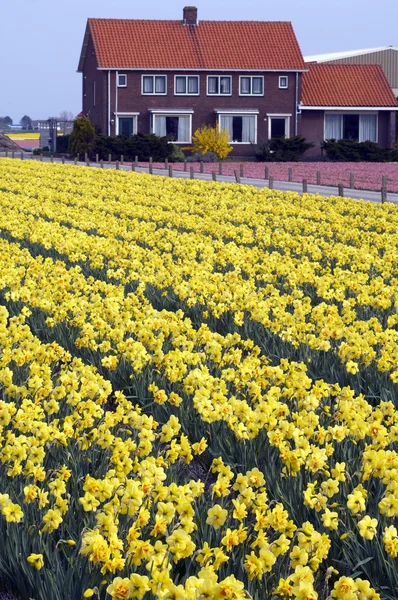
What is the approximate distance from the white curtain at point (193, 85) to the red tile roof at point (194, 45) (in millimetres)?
953

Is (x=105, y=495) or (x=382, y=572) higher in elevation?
(x=105, y=495)

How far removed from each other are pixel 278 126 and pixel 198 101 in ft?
18.8

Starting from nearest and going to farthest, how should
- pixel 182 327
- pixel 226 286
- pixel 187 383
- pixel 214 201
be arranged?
pixel 187 383, pixel 182 327, pixel 226 286, pixel 214 201

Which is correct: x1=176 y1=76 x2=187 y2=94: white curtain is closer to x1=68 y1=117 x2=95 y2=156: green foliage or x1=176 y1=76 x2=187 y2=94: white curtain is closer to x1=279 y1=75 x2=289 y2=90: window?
x1=279 y1=75 x2=289 y2=90: window

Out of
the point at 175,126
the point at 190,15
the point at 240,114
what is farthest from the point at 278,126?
the point at 190,15

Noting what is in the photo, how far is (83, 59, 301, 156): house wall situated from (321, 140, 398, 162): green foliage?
450 centimetres

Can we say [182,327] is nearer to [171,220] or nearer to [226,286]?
[226,286]

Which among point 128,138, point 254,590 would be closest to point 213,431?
point 254,590

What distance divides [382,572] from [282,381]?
8.09ft

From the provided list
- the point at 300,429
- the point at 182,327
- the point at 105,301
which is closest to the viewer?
the point at 300,429

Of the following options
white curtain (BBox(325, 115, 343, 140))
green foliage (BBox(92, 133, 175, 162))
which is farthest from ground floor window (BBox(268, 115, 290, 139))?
green foliage (BBox(92, 133, 175, 162))

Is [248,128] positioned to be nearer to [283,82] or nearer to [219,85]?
[219,85]

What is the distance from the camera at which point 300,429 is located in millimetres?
5727

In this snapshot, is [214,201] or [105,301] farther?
[214,201]
